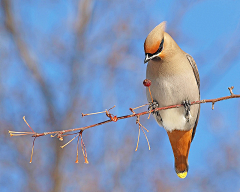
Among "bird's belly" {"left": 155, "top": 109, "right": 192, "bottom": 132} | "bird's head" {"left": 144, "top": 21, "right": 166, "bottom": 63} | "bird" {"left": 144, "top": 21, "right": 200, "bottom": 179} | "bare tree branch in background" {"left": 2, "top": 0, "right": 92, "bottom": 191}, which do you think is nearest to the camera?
"bird's head" {"left": 144, "top": 21, "right": 166, "bottom": 63}

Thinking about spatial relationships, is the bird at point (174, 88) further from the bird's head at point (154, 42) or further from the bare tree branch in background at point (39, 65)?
the bare tree branch in background at point (39, 65)

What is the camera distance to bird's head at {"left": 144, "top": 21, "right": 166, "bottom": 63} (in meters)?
2.83

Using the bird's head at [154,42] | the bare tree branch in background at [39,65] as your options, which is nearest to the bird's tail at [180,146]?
the bird's head at [154,42]

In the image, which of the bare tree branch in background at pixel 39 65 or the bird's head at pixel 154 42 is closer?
the bird's head at pixel 154 42

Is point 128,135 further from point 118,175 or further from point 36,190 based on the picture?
point 36,190

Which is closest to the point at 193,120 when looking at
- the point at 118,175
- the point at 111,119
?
the point at 111,119

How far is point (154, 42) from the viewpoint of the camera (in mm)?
2877

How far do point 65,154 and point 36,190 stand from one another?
45.0 inches

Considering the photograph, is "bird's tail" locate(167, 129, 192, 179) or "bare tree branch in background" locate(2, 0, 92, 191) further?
"bare tree branch in background" locate(2, 0, 92, 191)

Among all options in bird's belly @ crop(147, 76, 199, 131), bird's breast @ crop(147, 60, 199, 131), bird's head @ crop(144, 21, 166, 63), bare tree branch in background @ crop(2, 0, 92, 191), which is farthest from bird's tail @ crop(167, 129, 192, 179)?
bare tree branch in background @ crop(2, 0, 92, 191)

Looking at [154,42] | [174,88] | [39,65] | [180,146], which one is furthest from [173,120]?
[39,65]

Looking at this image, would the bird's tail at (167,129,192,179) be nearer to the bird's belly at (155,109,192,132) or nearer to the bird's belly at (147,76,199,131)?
the bird's belly at (155,109,192,132)

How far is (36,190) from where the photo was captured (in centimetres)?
848

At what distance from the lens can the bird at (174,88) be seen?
127 inches
